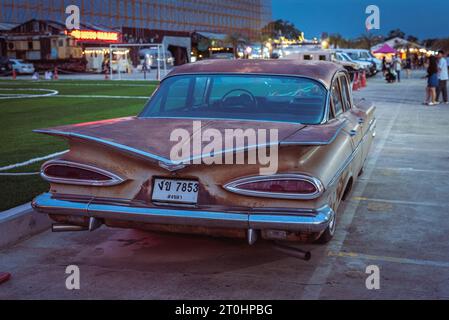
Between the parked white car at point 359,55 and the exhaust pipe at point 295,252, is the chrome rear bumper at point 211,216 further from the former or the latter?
the parked white car at point 359,55

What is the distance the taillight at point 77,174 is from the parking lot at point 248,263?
2.46 ft

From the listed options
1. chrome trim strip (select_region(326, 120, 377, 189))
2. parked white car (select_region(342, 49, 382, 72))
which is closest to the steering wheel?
chrome trim strip (select_region(326, 120, 377, 189))

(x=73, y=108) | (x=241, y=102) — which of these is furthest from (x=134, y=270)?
(x=73, y=108)

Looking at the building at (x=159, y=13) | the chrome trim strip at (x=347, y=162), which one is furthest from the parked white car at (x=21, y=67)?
the chrome trim strip at (x=347, y=162)

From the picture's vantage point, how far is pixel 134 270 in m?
4.79

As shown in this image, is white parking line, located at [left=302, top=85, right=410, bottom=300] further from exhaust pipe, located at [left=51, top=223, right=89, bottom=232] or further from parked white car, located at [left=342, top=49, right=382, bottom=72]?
parked white car, located at [left=342, top=49, right=382, bottom=72]

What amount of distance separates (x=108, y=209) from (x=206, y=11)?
97.2 metres

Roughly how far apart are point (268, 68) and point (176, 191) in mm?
2065

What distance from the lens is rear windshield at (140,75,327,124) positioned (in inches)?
218

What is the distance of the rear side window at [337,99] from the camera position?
5965 millimetres
